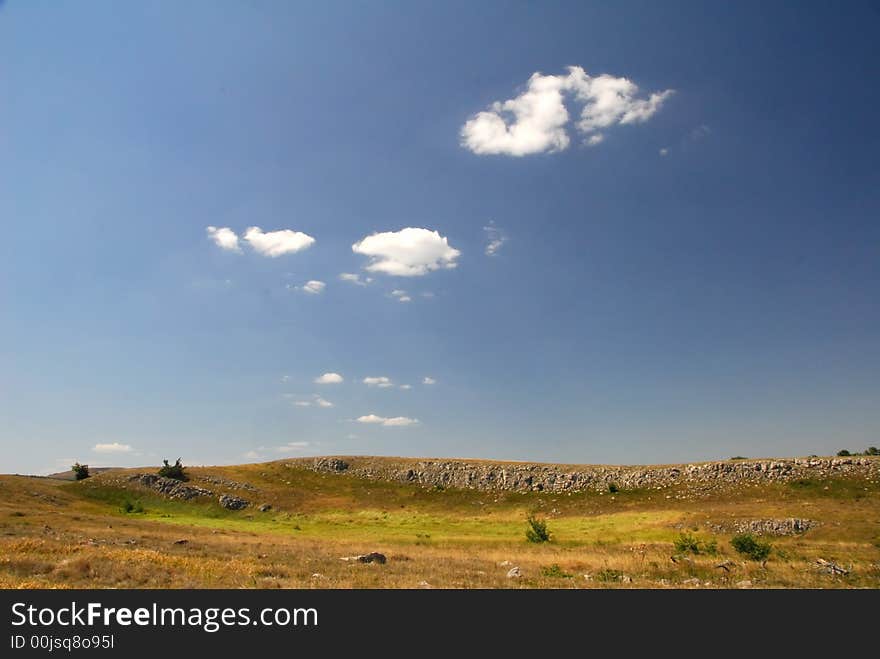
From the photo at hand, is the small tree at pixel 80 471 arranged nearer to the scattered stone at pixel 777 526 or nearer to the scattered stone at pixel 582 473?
the scattered stone at pixel 582 473

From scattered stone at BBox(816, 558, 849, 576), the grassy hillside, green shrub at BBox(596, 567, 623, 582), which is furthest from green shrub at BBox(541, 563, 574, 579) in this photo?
scattered stone at BBox(816, 558, 849, 576)

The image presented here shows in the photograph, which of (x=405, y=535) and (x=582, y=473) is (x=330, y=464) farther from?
(x=405, y=535)

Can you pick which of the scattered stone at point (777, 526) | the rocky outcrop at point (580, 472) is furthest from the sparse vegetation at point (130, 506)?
the scattered stone at point (777, 526)

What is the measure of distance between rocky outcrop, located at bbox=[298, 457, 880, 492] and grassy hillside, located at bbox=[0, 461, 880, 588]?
7.30 ft

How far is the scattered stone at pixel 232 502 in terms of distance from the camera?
209 feet

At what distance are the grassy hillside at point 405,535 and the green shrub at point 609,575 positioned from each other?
8cm

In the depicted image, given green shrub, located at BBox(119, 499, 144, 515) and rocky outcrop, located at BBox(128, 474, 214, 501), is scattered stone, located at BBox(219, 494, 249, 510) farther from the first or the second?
green shrub, located at BBox(119, 499, 144, 515)

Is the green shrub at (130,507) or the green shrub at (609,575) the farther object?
the green shrub at (130,507)

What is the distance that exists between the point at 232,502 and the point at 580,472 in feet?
159

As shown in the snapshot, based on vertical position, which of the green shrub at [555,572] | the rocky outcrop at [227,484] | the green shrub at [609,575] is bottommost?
the rocky outcrop at [227,484]

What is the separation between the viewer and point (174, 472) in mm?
71625
